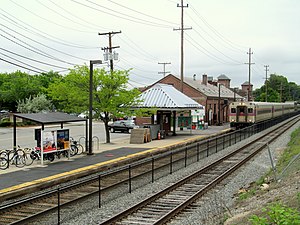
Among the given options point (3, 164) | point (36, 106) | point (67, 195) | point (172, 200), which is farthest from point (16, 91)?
point (172, 200)

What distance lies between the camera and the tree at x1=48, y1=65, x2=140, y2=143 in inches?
1093

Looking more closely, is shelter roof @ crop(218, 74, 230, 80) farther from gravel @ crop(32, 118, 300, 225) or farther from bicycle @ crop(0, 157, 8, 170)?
bicycle @ crop(0, 157, 8, 170)

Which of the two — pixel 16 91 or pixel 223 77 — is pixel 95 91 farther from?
pixel 223 77

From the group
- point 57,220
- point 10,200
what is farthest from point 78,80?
point 57,220

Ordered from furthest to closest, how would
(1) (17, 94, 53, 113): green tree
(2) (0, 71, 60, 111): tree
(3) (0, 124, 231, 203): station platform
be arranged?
1. (2) (0, 71, 60, 111): tree
2. (1) (17, 94, 53, 113): green tree
3. (3) (0, 124, 231, 203): station platform

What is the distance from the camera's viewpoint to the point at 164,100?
114ft

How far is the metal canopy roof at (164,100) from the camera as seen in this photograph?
111 ft

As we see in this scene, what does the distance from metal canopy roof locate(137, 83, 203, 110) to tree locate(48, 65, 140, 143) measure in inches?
172

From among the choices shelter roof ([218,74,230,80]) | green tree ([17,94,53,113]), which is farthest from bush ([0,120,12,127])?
shelter roof ([218,74,230,80])

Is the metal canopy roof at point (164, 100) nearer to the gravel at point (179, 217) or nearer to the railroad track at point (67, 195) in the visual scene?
the railroad track at point (67, 195)

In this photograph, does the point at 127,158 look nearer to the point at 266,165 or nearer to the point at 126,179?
the point at 126,179

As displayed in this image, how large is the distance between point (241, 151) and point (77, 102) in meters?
11.5

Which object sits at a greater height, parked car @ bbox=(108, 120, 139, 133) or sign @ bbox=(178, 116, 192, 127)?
sign @ bbox=(178, 116, 192, 127)

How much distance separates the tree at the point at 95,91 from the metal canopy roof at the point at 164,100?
4369mm
